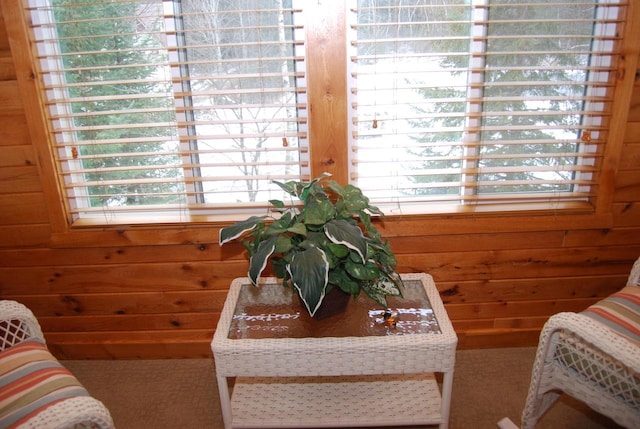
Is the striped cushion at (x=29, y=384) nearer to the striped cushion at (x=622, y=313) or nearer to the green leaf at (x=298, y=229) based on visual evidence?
the green leaf at (x=298, y=229)

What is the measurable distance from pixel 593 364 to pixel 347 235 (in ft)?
2.50

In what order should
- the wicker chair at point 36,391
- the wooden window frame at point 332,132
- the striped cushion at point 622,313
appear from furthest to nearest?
the wooden window frame at point 332,132, the striped cushion at point 622,313, the wicker chair at point 36,391

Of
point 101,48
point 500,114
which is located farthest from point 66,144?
point 500,114

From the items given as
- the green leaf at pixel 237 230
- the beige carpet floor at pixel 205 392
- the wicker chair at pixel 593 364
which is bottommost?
the beige carpet floor at pixel 205 392

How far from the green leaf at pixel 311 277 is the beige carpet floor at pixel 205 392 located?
30.0 inches

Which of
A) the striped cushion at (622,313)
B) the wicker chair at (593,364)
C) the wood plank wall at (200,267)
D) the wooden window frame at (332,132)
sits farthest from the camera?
the wood plank wall at (200,267)

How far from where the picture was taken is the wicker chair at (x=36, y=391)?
0.90 m

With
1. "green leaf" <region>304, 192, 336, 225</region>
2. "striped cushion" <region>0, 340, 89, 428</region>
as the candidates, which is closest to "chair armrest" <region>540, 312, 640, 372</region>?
"green leaf" <region>304, 192, 336, 225</region>

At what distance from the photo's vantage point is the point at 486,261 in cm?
174

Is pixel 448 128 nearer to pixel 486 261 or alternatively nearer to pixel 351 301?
pixel 486 261

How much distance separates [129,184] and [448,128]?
1.30 m

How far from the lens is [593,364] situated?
1117mm

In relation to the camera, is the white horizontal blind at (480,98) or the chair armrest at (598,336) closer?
the chair armrest at (598,336)

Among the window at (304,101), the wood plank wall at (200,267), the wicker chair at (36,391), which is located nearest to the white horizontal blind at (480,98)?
the window at (304,101)
